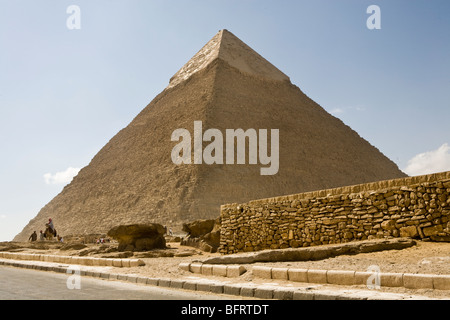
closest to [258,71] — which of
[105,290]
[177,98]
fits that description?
[177,98]

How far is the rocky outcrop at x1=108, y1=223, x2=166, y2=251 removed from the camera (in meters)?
13.7

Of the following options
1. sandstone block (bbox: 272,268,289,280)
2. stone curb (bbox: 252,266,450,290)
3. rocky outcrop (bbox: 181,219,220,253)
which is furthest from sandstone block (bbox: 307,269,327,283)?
rocky outcrop (bbox: 181,219,220,253)

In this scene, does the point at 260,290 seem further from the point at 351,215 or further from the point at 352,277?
the point at 351,215

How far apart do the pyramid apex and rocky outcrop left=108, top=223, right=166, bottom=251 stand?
186ft

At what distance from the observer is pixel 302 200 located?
8727 mm

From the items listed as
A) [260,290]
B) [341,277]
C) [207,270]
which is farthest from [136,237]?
[341,277]

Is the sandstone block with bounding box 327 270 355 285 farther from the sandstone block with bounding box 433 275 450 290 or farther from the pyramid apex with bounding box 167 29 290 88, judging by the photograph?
the pyramid apex with bounding box 167 29 290 88

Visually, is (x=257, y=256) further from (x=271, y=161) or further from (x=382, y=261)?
(x=271, y=161)

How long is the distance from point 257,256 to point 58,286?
9.70 feet

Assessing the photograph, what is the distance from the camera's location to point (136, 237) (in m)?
14.0

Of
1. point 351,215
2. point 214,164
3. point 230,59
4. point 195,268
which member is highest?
point 230,59

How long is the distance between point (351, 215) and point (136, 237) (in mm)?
8098

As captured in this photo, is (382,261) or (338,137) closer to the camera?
(382,261)

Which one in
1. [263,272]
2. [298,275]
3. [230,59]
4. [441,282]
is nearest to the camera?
[441,282]
